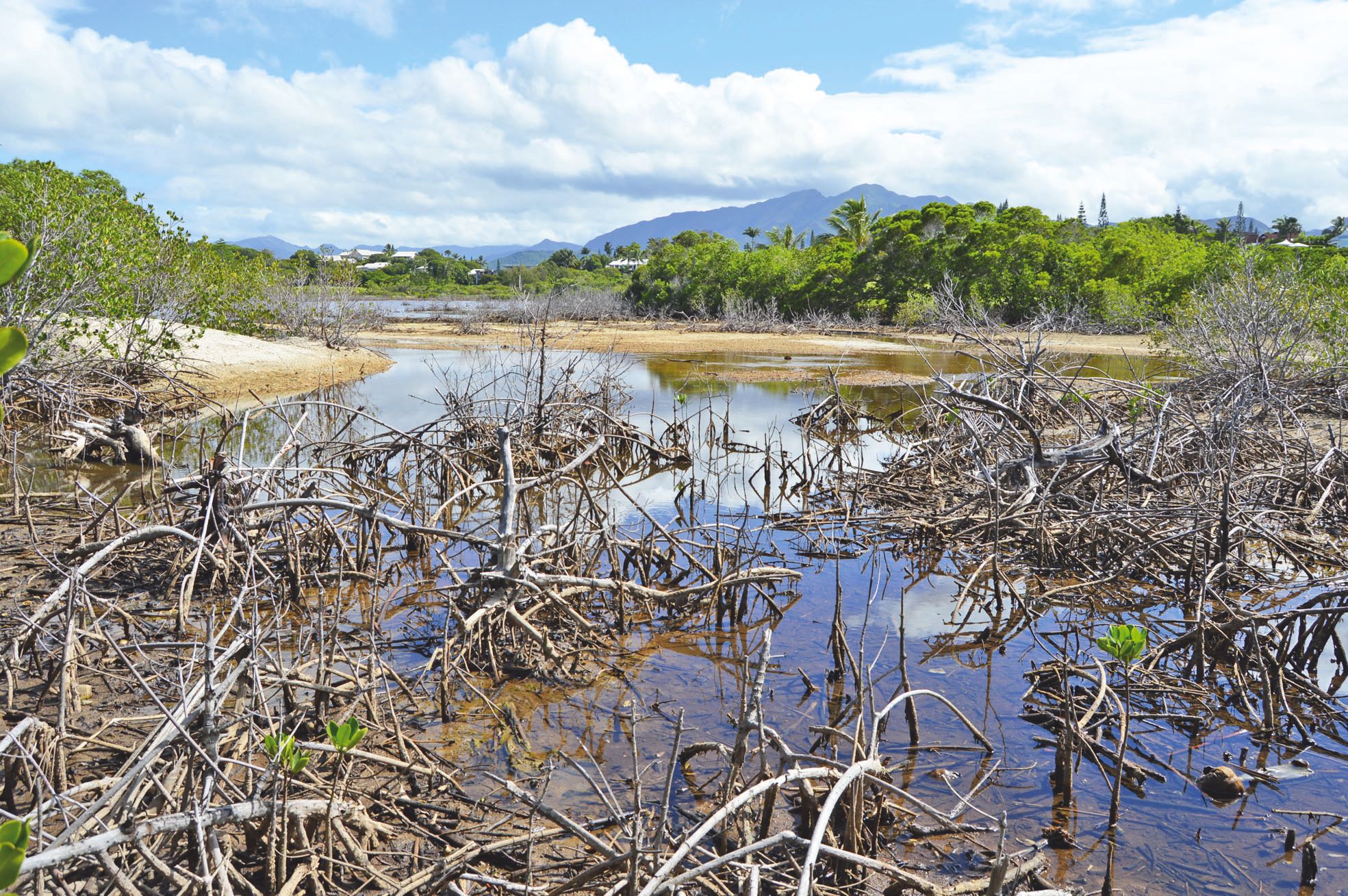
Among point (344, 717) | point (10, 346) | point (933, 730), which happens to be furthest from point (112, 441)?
point (10, 346)

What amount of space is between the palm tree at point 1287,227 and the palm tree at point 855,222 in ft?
91.2

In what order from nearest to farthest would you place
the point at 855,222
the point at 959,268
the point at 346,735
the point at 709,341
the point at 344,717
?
the point at 346,735
the point at 344,717
the point at 709,341
the point at 959,268
the point at 855,222

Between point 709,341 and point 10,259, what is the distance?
33.7 m

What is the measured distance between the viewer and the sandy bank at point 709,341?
99.2 ft

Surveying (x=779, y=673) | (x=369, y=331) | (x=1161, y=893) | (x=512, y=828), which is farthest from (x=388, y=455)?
(x=369, y=331)

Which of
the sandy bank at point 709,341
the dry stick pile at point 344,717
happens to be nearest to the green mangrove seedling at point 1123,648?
the dry stick pile at point 344,717

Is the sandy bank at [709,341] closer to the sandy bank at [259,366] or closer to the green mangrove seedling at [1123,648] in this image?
the sandy bank at [259,366]

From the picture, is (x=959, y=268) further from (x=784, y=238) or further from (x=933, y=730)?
(x=933, y=730)

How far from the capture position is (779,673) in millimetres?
5430

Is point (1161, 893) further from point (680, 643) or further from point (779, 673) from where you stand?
point (680, 643)

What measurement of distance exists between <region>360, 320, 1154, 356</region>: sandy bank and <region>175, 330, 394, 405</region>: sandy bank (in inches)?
227

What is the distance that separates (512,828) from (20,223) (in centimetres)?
1301

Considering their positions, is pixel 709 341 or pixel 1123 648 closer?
pixel 1123 648

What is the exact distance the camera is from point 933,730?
4723mm
